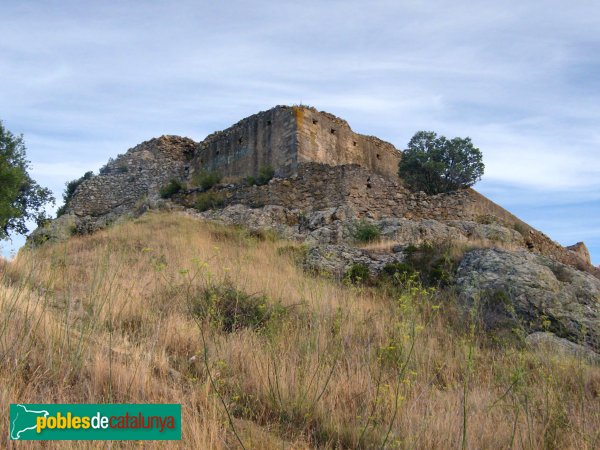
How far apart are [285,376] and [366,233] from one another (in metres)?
7.46

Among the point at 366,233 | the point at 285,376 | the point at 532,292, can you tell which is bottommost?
the point at 285,376

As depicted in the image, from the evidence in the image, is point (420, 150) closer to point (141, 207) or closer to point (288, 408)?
point (141, 207)

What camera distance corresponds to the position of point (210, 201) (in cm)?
1398

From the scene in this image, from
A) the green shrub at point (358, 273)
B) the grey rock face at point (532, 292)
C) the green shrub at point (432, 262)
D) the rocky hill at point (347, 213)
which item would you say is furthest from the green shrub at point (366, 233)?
the grey rock face at point (532, 292)

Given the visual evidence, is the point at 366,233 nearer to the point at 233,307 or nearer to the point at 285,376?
the point at 233,307

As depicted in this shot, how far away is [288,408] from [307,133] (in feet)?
41.9

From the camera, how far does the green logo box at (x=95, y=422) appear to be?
90.4 inches

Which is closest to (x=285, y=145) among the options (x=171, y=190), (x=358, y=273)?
(x=171, y=190)

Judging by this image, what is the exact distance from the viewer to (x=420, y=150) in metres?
17.9

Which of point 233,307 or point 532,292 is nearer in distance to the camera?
point 233,307

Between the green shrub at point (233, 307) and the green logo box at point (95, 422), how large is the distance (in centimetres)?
186

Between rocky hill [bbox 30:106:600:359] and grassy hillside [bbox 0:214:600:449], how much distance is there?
0.92 metres

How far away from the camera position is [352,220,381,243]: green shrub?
1022cm

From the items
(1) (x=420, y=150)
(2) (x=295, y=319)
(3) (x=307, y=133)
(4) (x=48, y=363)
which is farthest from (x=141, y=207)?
(4) (x=48, y=363)
